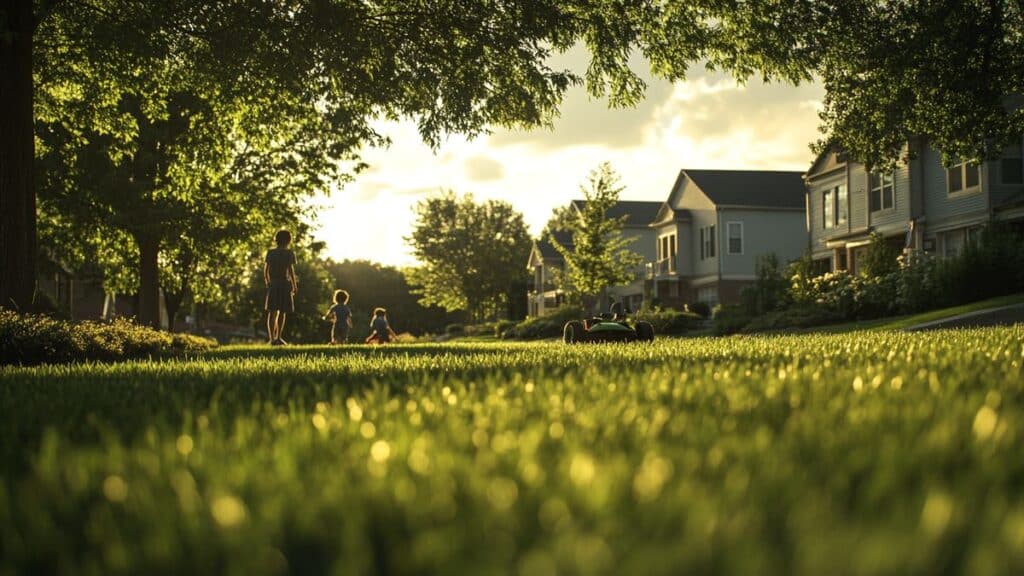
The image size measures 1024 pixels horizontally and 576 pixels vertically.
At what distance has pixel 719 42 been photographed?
14281 millimetres

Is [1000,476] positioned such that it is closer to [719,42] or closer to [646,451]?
[646,451]

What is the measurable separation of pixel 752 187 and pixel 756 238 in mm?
3140

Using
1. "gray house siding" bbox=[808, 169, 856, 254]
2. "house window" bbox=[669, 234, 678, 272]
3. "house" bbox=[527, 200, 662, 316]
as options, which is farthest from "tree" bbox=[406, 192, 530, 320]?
→ "gray house siding" bbox=[808, 169, 856, 254]

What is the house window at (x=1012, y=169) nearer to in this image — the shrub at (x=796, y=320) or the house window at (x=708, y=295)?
the shrub at (x=796, y=320)

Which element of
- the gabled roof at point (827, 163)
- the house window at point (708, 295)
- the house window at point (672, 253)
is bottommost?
the house window at point (708, 295)

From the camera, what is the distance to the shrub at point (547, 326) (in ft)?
147

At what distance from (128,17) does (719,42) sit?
8516 mm

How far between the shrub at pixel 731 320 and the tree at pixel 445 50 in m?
15.4

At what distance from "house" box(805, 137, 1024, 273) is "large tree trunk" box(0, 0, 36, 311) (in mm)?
20595

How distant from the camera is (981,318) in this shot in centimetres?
1966

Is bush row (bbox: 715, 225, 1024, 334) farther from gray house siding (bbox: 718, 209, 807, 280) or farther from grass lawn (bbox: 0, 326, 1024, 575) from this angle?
grass lawn (bbox: 0, 326, 1024, 575)

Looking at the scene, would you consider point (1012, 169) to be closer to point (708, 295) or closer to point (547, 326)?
point (547, 326)

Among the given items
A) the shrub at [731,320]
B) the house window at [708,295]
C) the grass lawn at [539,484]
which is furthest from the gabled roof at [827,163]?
the grass lawn at [539,484]

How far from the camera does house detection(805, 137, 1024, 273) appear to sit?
31562 mm
